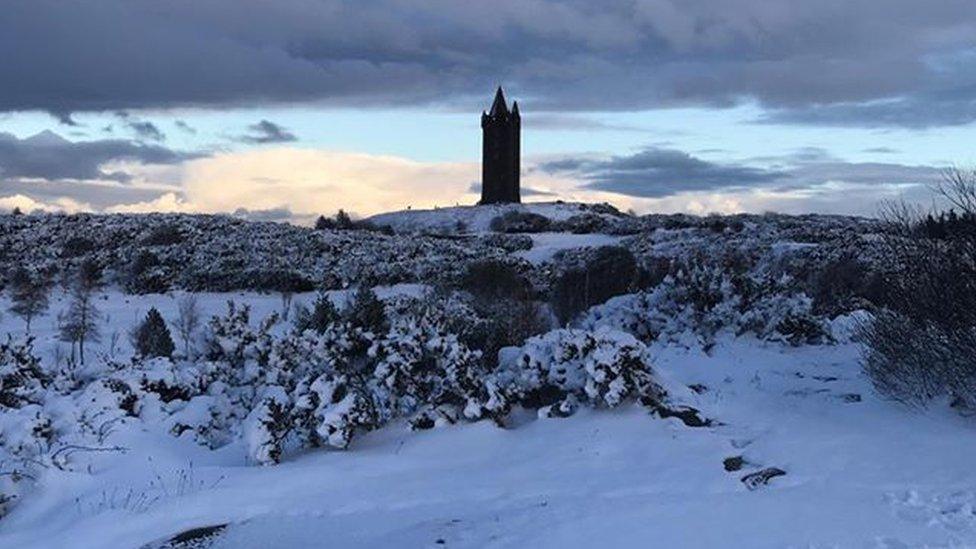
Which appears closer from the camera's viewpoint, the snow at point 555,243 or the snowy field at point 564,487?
the snowy field at point 564,487

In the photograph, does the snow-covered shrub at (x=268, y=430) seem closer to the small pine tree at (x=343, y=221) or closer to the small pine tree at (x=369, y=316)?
the small pine tree at (x=369, y=316)

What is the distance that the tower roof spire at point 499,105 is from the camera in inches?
2699

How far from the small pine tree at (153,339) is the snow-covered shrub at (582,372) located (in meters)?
6.53

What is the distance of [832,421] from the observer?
9.73m

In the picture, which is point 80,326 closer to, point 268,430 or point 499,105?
point 268,430

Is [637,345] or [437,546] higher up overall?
[637,345]

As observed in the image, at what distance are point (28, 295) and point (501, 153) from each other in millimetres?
48002

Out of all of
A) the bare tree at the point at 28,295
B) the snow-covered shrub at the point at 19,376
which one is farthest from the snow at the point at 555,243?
the snow-covered shrub at the point at 19,376

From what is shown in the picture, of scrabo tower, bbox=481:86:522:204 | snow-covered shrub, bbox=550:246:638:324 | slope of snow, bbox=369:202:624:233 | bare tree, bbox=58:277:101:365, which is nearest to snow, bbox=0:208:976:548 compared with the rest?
bare tree, bbox=58:277:101:365

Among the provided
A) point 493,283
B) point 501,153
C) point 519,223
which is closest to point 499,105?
point 501,153

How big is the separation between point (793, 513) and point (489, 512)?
2264mm

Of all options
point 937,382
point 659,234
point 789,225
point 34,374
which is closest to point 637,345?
point 937,382

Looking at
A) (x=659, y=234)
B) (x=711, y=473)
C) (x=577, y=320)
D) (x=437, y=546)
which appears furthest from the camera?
(x=659, y=234)

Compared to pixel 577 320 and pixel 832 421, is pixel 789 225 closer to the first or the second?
pixel 577 320
